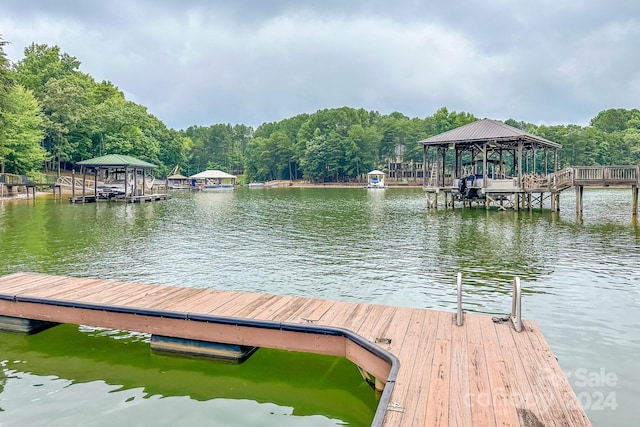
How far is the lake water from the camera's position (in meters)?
6.74

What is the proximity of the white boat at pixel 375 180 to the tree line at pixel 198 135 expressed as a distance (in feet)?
20.3

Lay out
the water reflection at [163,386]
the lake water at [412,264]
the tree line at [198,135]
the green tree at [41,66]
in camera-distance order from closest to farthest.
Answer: the water reflection at [163,386], the lake water at [412,264], the tree line at [198,135], the green tree at [41,66]

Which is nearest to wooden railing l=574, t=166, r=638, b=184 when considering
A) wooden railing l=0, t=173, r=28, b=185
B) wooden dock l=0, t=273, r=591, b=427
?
wooden dock l=0, t=273, r=591, b=427

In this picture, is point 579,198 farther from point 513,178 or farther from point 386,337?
point 386,337

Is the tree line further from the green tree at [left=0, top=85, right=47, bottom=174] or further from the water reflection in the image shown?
the water reflection

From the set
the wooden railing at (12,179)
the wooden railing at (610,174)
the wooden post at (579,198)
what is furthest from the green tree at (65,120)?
the wooden railing at (610,174)

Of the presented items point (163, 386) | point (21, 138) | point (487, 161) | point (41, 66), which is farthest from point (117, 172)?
point (41, 66)

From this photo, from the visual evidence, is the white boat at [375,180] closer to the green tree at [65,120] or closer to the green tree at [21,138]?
the green tree at [65,120]

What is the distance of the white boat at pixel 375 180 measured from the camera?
78.0 m

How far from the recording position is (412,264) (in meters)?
13.3

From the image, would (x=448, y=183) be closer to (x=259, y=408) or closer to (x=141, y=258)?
(x=141, y=258)

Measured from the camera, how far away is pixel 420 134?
8975 centimetres

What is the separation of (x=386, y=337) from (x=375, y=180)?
78.1m

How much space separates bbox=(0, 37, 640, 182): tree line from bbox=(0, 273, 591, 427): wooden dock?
3163cm
